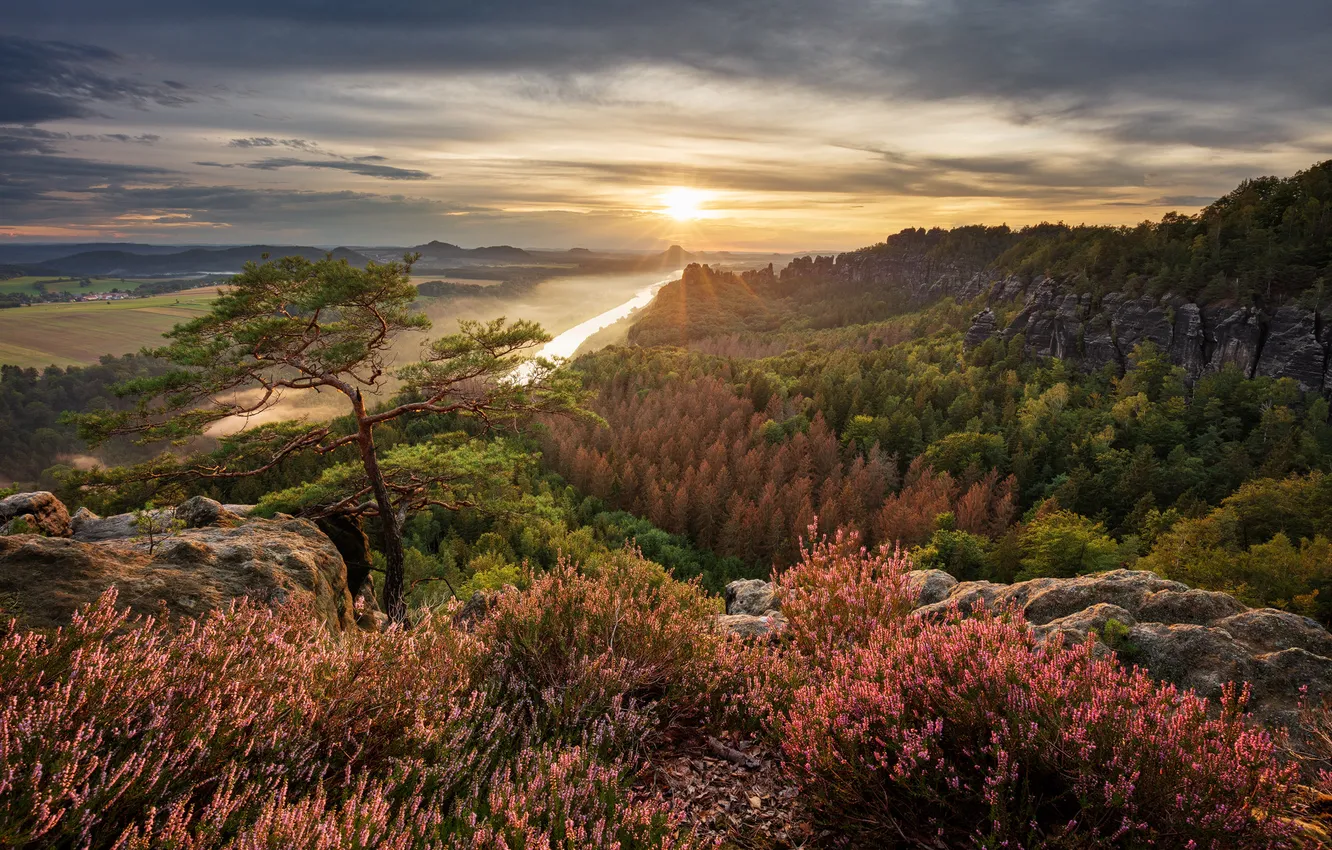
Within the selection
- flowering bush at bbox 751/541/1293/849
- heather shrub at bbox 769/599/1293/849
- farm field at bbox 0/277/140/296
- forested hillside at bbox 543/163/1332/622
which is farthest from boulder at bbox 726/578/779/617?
farm field at bbox 0/277/140/296

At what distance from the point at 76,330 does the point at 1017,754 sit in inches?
6203

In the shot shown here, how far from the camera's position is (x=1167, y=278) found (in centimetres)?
9781

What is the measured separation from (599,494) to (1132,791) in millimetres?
57101

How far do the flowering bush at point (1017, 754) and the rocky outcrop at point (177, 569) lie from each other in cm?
559

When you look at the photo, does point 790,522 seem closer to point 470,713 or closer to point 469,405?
point 469,405

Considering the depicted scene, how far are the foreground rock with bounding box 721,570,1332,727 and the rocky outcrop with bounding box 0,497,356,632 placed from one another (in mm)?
7355

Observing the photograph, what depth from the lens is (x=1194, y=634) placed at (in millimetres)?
8062

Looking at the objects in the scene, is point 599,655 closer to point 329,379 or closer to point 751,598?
point 329,379

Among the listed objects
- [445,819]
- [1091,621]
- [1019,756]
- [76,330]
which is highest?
[1019,756]

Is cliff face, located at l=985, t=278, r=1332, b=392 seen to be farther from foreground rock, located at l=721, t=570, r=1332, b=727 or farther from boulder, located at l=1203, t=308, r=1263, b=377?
foreground rock, located at l=721, t=570, r=1332, b=727

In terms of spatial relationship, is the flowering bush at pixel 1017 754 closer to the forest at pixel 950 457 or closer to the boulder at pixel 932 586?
the boulder at pixel 932 586

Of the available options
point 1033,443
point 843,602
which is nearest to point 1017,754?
point 843,602

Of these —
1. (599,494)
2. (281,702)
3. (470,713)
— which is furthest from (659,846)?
(599,494)

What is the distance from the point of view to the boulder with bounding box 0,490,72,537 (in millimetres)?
10312
